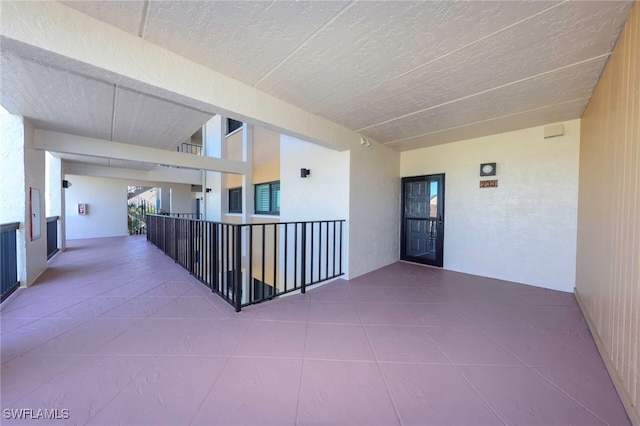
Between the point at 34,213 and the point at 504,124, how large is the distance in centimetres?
673

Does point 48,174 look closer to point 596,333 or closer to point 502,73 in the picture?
point 502,73

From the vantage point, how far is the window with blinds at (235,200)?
7.73 metres

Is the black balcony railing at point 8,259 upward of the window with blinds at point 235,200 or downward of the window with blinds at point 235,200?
downward

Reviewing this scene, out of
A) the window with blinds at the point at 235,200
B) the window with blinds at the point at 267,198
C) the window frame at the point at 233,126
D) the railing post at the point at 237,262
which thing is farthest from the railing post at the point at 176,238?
the window frame at the point at 233,126

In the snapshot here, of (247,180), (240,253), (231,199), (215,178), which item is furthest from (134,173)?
(240,253)

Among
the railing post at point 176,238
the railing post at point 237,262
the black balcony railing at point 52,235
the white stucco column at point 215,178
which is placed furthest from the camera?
the white stucco column at point 215,178

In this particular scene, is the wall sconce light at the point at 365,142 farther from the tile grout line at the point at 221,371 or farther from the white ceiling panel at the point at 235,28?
the tile grout line at the point at 221,371

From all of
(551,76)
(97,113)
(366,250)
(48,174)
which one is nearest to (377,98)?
(551,76)

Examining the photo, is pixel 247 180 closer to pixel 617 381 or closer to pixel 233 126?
pixel 233 126

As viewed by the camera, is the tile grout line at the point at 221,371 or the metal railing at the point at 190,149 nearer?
the tile grout line at the point at 221,371

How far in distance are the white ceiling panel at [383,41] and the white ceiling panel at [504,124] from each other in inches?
73.3

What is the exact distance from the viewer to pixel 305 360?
5.49 feet

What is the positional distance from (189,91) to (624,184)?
3.06m

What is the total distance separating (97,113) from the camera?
3037 millimetres
